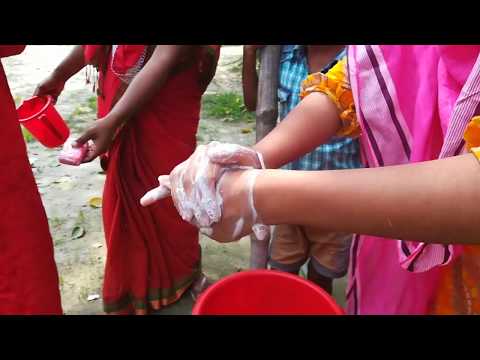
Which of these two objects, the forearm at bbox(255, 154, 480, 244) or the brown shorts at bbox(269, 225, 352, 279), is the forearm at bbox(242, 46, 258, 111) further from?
the forearm at bbox(255, 154, 480, 244)

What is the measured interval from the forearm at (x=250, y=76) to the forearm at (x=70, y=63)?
688 mm

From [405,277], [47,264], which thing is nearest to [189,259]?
[47,264]

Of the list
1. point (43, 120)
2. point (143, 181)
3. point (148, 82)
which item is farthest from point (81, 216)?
point (148, 82)

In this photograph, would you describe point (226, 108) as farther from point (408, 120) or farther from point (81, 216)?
point (408, 120)

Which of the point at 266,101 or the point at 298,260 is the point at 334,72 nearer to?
the point at 266,101

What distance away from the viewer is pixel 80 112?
12.8 feet

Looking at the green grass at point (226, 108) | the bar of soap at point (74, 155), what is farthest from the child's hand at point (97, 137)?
the green grass at point (226, 108)

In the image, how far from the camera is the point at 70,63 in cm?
188

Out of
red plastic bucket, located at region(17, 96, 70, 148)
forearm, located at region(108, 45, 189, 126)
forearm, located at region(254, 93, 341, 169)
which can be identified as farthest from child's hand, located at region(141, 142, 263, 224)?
red plastic bucket, located at region(17, 96, 70, 148)

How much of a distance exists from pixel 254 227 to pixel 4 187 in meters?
0.73

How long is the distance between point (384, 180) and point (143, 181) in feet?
4.37

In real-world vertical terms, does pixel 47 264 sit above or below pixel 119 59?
below

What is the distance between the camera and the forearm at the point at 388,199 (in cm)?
56

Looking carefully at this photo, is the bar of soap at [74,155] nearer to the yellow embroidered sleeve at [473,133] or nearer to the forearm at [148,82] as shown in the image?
the forearm at [148,82]
